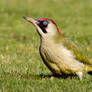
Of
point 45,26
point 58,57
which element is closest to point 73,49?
point 58,57

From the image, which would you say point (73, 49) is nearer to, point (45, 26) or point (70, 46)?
point (70, 46)

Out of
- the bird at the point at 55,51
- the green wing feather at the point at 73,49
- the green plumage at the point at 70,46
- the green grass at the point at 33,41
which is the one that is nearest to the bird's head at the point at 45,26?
the bird at the point at 55,51

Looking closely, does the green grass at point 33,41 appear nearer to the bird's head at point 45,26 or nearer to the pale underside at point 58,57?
the pale underside at point 58,57

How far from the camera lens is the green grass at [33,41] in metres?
6.75

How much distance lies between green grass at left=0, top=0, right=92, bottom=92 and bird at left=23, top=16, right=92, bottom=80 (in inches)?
9.0

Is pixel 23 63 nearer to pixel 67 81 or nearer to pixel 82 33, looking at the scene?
pixel 67 81

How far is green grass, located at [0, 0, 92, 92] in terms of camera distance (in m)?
6.75

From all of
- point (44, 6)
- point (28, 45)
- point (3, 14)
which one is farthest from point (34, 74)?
point (44, 6)

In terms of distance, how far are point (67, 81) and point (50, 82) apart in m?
0.34

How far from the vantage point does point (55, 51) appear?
7.37 metres

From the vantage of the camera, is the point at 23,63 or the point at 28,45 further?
the point at 28,45

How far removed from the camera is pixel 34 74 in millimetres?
8383

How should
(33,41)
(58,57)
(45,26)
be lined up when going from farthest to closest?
(33,41) < (45,26) < (58,57)

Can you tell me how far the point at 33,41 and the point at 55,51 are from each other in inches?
200
